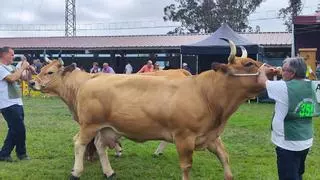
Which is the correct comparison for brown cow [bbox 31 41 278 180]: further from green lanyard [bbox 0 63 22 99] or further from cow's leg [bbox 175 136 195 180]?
green lanyard [bbox 0 63 22 99]

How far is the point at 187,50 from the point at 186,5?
133ft

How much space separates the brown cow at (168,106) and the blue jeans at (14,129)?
1.68 m

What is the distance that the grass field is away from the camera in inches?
335

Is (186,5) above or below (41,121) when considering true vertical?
above

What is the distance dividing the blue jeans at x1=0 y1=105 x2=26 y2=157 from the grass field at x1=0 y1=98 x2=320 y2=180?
31cm

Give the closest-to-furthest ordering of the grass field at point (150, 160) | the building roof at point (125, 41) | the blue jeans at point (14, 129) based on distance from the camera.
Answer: the grass field at point (150, 160)
the blue jeans at point (14, 129)
the building roof at point (125, 41)

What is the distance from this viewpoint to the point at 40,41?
40062mm

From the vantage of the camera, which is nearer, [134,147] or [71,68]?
[71,68]

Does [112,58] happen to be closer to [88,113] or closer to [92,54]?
[92,54]

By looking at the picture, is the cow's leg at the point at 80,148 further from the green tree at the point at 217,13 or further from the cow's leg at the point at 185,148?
the green tree at the point at 217,13

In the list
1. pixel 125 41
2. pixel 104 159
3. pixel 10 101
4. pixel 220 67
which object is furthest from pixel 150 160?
pixel 125 41

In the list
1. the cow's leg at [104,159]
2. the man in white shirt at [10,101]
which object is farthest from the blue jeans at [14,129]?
the cow's leg at [104,159]

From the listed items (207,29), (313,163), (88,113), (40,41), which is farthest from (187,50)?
(207,29)

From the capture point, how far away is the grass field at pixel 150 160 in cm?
850
